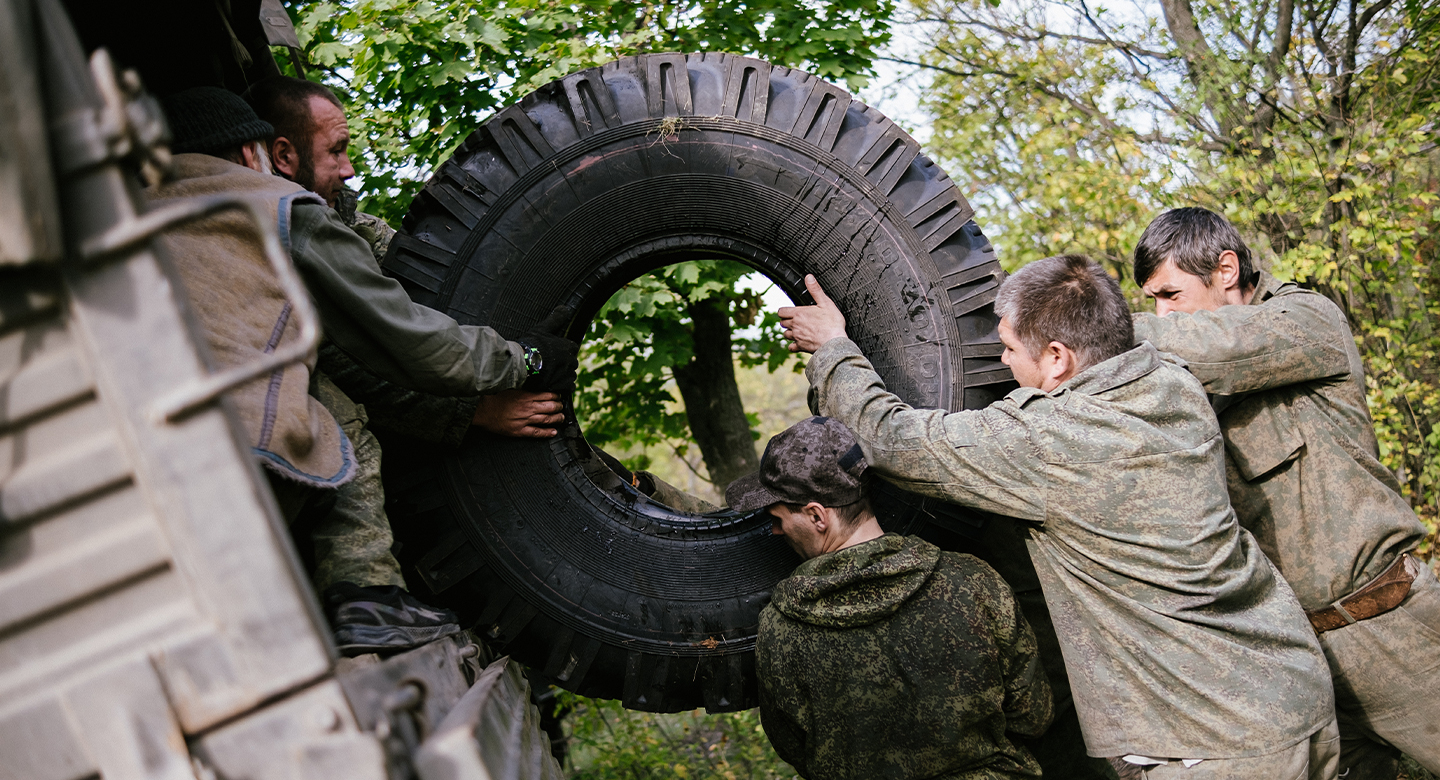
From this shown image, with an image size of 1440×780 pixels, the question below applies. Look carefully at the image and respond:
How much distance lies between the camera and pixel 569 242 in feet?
8.67

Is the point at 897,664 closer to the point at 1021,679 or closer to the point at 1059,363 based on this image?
the point at 1021,679

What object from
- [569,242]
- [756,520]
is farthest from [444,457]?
[756,520]

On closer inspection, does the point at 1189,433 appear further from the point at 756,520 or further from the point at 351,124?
the point at 351,124

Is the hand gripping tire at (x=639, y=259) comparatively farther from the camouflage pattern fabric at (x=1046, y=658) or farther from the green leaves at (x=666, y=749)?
the green leaves at (x=666, y=749)

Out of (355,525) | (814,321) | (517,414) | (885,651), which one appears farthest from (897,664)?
(355,525)

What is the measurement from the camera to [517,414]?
8.71ft

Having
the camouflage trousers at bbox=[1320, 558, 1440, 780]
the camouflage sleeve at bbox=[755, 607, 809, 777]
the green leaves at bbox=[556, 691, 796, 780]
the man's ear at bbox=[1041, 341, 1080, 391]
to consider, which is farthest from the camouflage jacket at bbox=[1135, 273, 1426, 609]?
the green leaves at bbox=[556, 691, 796, 780]

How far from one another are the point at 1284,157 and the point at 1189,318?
3.31 metres

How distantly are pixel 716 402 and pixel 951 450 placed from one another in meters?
3.73

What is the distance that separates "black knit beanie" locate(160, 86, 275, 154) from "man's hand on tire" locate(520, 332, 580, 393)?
0.84 meters

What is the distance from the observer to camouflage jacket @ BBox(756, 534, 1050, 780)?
243cm

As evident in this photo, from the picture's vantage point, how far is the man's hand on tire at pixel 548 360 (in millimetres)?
2629

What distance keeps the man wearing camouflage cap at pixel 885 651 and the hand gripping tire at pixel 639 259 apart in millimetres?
216

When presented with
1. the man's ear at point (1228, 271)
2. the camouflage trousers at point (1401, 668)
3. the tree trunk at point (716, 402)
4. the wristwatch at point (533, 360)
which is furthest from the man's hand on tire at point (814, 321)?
the tree trunk at point (716, 402)
